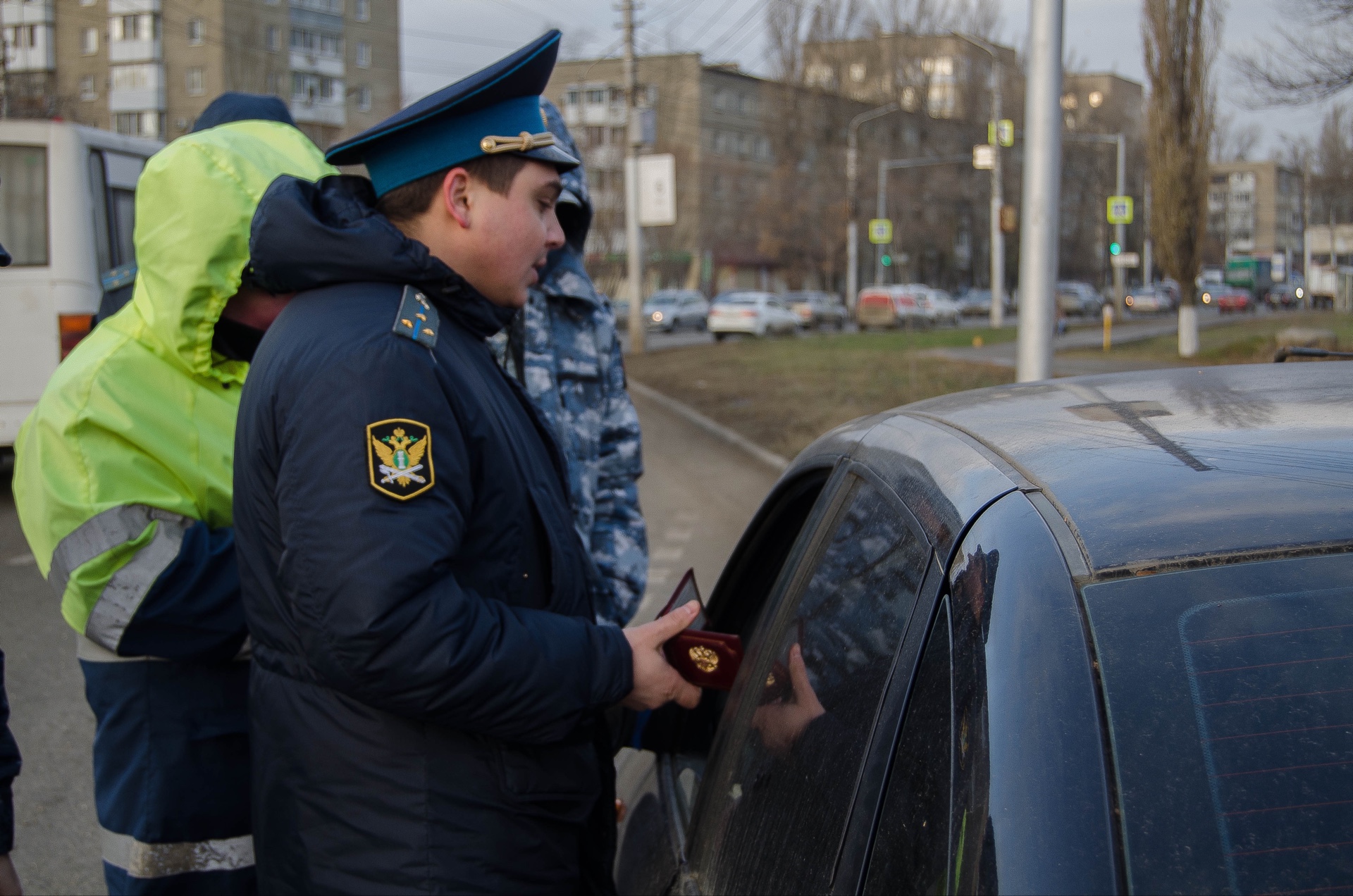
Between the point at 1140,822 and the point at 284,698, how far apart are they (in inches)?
48.0

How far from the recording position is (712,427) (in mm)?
13398

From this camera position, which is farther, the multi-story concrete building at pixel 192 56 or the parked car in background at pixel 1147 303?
the parked car in background at pixel 1147 303

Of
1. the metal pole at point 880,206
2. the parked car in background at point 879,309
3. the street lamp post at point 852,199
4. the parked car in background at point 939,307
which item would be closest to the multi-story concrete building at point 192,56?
the parked car in background at point 879,309

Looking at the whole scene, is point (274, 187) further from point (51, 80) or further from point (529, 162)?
point (51, 80)

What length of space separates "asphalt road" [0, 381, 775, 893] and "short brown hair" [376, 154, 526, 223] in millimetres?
2565

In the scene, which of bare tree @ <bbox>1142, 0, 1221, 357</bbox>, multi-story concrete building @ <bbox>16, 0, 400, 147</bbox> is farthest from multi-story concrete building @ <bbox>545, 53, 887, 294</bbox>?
bare tree @ <bbox>1142, 0, 1221, 357</bbox>

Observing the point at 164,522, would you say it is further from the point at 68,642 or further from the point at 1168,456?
the point at 68,642

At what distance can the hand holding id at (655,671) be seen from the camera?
1761 millimetres

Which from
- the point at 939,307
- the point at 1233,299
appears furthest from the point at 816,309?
the point at 1233,299

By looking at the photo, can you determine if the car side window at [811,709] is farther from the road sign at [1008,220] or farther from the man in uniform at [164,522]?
the road sign at [1008,220]

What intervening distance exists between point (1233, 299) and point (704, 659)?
47812mm

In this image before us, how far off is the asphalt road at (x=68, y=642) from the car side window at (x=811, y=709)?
102 inches

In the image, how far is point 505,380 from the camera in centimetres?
189

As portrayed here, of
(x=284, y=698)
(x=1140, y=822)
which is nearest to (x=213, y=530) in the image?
(x=284, y=698)
